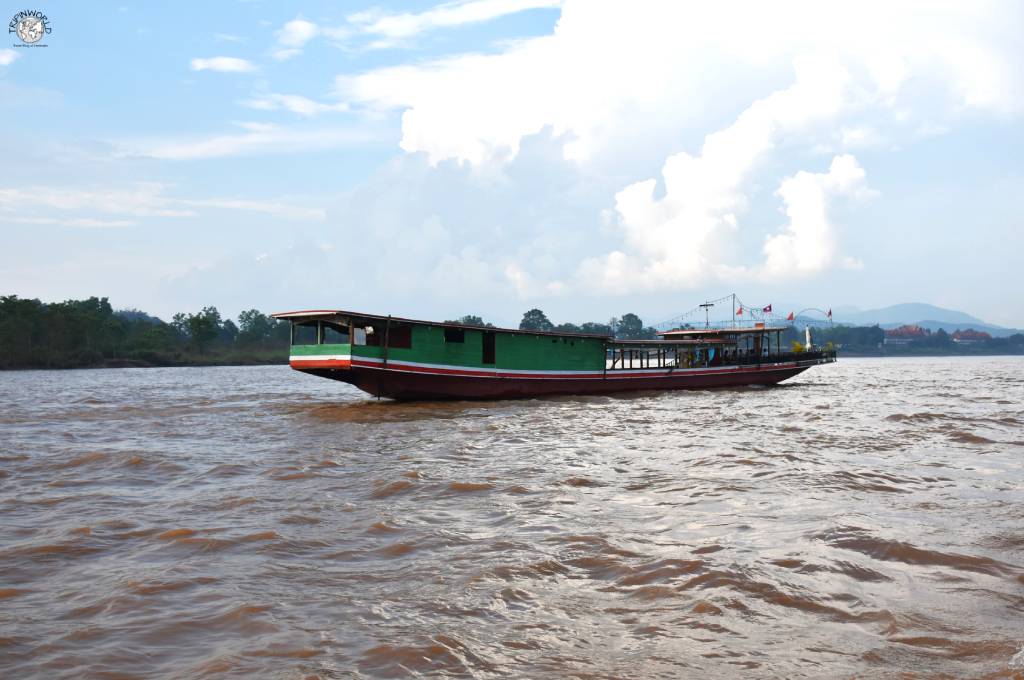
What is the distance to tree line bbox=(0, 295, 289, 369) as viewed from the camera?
80.8 metres

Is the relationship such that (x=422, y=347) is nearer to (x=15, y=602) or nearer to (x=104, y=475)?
(x=104, y=475)

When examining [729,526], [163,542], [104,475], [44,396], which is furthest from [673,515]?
[44,396]

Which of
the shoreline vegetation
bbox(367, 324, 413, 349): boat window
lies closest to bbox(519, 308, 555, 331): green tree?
the shoreline vegetation

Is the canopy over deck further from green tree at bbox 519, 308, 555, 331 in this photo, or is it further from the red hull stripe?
green tree at bbox 519, 308, 555, 331

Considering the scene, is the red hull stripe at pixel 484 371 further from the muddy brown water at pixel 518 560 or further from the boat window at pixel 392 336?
the muddy brown water at pixel 518 560

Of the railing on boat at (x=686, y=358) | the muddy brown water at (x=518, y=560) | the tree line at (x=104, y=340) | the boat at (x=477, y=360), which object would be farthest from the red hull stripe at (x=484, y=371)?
the tree line at (x=104, y=340)

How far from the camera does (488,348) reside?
27.4 m

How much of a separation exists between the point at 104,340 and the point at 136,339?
7814 mm

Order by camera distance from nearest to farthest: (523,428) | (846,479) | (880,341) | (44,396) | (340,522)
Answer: (340,522), (846,479), (523,428), (44,396), (880,341)

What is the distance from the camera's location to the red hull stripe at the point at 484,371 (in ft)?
79.9

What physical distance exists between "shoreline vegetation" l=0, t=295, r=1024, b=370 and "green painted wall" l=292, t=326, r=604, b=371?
1364 cm

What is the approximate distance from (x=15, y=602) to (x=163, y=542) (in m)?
1.82

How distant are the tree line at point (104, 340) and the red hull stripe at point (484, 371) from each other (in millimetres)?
72341

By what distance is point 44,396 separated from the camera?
111 feet
